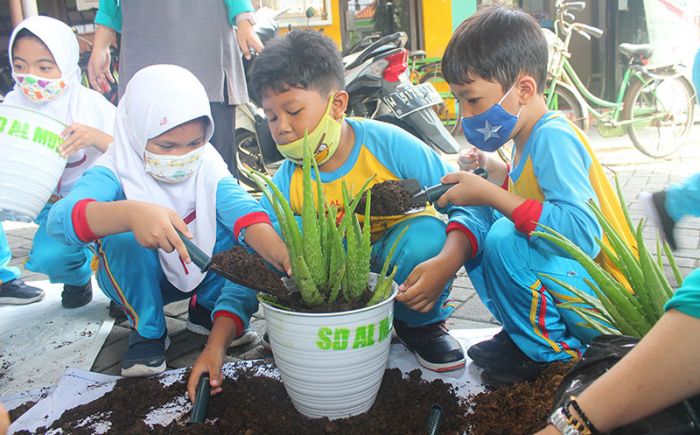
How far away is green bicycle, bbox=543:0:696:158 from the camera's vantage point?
6539mm

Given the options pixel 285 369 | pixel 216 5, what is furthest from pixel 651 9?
pixel 285 369

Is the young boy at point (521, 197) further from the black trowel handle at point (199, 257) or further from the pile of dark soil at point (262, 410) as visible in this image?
the black trowel handle at point (199, 257)

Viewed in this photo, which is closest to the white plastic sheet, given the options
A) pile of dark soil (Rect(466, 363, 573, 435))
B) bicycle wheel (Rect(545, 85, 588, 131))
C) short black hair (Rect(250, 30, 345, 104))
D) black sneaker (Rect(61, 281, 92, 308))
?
black sneaker (Rect(61, 281, 92, 308))

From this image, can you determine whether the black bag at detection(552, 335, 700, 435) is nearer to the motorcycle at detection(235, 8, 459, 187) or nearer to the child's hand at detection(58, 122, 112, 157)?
the child's hand at detection(58, 122, 112, 157)

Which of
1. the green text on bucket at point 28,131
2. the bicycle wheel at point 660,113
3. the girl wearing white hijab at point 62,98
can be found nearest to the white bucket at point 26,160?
the green text on bucket at point 28,131

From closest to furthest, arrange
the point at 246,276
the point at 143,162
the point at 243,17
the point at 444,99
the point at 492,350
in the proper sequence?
1. the point at 246,276
2. the point at 492,350
3. the point at 143,162
4. the point at 243,17
5. the point at 444,99

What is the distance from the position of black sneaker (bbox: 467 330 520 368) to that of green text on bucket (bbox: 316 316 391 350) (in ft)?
1.99

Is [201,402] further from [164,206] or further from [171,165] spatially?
[171,165]

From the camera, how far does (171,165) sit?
90.3 inches

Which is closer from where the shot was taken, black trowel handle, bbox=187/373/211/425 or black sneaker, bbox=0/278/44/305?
black trowel handle, bbox=187/373/211/425

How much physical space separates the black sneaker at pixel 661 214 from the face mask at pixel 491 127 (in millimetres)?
637

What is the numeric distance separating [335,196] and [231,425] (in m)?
0.96

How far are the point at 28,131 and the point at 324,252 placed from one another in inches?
66.5

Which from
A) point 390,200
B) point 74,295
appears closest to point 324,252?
point 390,200
